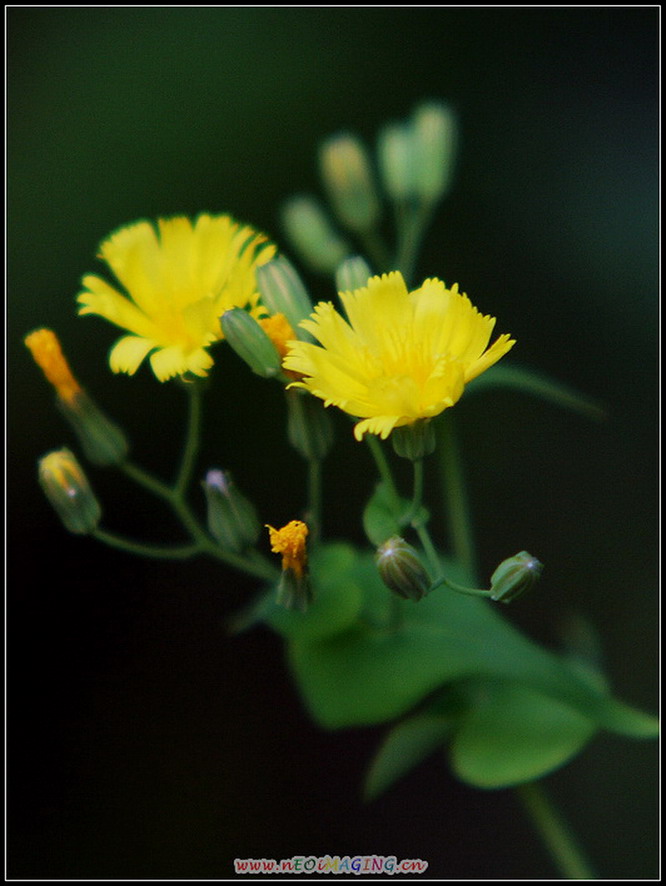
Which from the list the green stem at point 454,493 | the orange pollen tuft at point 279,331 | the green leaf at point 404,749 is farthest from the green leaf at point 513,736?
the orange pollen tuft at point 279,331

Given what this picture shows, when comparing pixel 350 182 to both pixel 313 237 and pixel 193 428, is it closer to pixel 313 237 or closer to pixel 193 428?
pixel 313 237

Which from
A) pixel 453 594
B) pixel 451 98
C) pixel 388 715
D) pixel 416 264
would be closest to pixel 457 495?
pixel 453 594

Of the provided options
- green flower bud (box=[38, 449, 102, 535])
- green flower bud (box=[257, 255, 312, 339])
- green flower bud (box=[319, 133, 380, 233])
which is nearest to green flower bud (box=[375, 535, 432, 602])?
green flower bud (box=[257, 255, 312, 339])

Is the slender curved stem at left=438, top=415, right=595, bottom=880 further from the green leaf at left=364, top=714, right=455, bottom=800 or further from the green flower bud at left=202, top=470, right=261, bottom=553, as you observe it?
the green flower bud at left=202, top=470, right=261, bottom=553

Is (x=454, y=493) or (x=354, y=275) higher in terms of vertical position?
(x=354, y=275)

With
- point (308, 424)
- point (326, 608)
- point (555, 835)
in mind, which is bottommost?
point (555, 835)

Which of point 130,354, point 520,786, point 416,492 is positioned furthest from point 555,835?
point 130,354

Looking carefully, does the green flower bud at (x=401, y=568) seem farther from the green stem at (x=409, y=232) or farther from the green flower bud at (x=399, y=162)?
the green flower bud at (x=399, y=162)
